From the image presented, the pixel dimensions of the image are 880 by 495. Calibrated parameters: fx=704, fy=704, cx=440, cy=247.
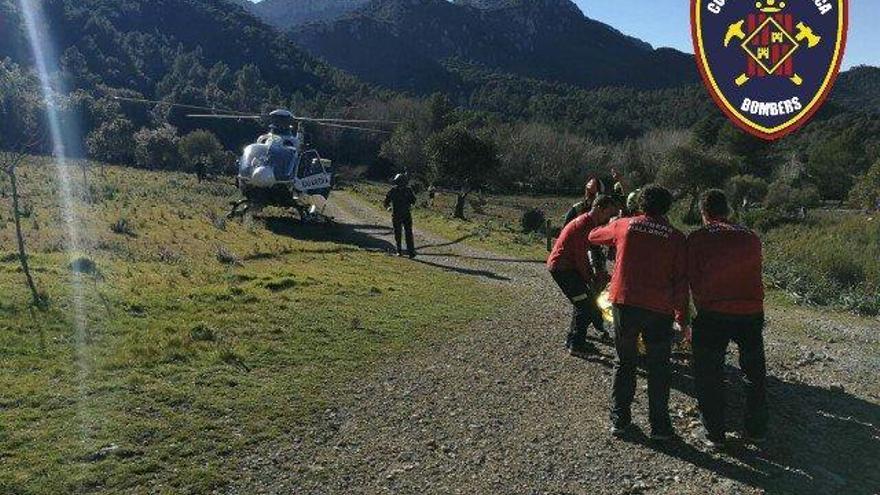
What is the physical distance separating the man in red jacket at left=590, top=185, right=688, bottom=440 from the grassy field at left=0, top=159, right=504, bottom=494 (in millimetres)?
2993

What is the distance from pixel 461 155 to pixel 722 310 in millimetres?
27117

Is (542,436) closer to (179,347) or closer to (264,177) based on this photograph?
(179,347)

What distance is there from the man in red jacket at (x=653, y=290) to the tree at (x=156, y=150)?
69.5m

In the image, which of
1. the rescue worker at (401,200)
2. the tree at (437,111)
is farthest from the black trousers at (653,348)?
the tree at (437,111)

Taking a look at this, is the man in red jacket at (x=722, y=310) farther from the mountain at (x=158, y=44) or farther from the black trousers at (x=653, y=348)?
the mountain at (x=158, y=44)

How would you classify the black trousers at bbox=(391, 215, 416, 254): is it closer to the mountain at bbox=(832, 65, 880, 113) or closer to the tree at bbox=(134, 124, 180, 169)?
the tree at bbox=(134, 124, 180, 169)

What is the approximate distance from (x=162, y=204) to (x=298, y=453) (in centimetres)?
2287

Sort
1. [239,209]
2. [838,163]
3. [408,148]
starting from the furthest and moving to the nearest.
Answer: [408,148] → [838,163] → [239,209]

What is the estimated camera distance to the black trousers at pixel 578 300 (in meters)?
8.09

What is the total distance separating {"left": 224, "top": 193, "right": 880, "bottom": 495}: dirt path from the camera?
5.29 meters

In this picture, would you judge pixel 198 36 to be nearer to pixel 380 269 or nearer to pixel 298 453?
pixel 380 269

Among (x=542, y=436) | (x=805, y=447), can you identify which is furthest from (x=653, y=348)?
(x=805, y=447)

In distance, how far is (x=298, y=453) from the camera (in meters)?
5.75

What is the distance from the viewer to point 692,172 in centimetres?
4681
